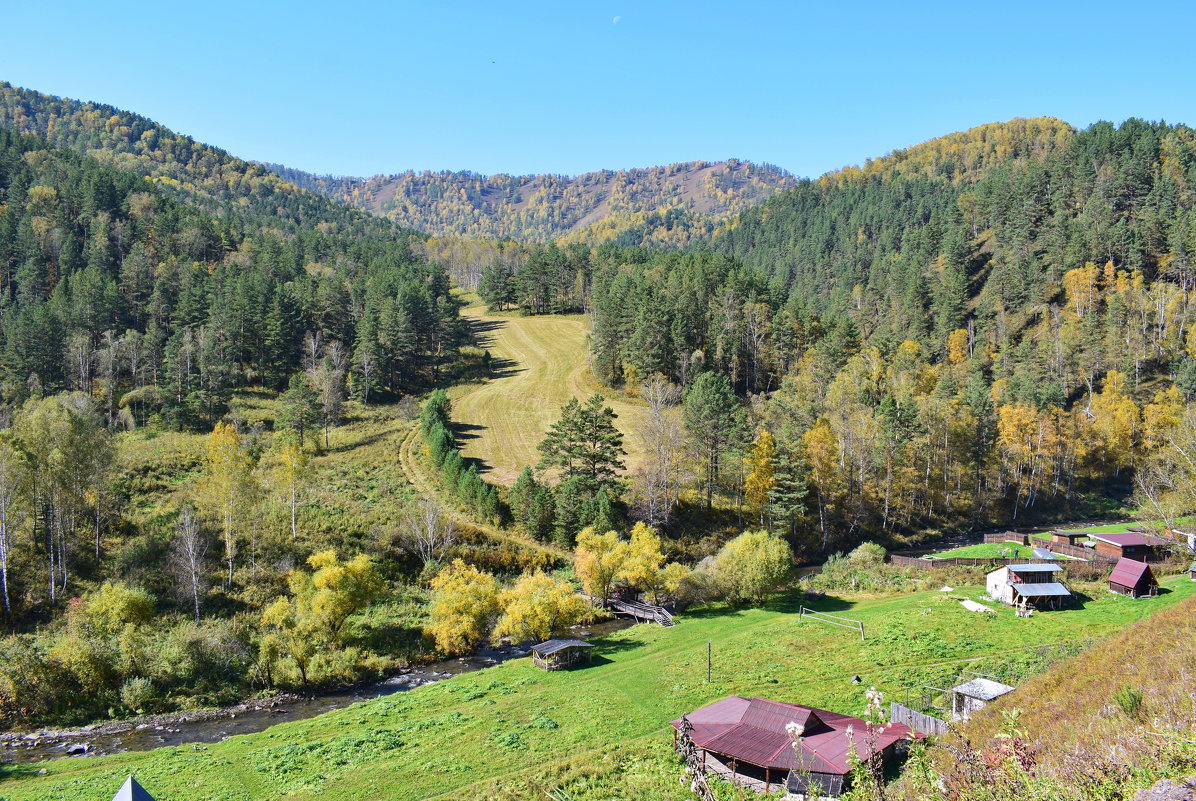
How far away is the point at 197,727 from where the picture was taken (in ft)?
107

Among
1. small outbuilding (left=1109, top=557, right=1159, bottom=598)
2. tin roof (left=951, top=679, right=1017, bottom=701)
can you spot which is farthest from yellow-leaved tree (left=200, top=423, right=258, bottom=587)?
small outbuilding (left=1109, top=557, right=1159, bottom=598)

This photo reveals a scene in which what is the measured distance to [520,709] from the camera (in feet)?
106

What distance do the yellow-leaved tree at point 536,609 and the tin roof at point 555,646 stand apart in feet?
7.22

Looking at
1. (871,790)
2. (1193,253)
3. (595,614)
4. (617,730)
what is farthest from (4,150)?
(1193,253)

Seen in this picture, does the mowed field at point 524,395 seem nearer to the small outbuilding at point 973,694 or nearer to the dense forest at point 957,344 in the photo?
the dense forest at point 957,344

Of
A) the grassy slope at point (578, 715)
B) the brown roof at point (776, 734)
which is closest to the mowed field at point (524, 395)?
the grassy slope at point (578, 715)

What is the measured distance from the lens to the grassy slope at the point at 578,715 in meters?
25.3

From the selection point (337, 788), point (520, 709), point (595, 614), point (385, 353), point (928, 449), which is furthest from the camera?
point (385, 353)

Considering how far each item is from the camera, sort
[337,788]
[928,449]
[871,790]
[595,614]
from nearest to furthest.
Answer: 1. [871,790]
2. [337,788]
3. [595,614]
4. [928,449]

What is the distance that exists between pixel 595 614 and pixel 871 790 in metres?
41.3

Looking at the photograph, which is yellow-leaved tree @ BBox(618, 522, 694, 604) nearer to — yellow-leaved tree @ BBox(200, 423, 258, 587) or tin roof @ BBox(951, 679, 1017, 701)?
tin roof @ BBox(951, 679, 1017, 701)

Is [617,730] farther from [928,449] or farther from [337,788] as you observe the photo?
[928,449]

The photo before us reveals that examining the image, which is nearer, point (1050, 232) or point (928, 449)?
point (928, 449)

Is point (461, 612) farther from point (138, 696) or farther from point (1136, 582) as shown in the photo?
point (1136, 582)
